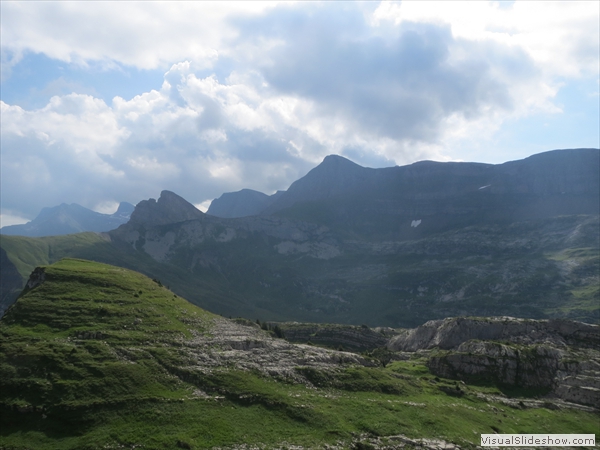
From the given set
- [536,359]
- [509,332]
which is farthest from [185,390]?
[509,332]

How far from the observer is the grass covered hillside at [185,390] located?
4447cm

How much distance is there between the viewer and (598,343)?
10862cm

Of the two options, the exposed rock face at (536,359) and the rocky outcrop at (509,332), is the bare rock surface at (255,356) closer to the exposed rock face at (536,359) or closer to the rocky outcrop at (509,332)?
the exposed rock face at (536,359)

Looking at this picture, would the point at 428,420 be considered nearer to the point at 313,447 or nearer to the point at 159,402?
the point at 313,447

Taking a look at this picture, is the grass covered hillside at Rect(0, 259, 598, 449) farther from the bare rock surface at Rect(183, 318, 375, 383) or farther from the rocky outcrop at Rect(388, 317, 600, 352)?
the rocky outcrop at Rect(388, 317, 600, 352)

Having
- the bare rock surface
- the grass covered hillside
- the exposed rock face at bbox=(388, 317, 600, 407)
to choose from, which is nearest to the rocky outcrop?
the exposed rock face at bbox=(388, 317, 600, 407)

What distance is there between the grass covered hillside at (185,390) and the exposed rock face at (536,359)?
8.32 metres

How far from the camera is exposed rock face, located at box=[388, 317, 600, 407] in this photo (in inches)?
3351

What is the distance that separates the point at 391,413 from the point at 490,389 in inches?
1558

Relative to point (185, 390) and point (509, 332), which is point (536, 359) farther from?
point (185, 390)

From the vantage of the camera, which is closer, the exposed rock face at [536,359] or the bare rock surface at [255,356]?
the bare rock surface at [255,356]

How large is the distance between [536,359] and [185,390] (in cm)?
7841

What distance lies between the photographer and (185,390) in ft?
169

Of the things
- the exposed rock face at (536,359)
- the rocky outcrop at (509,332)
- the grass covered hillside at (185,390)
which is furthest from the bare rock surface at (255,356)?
the rocky outcrop at (509,332)
